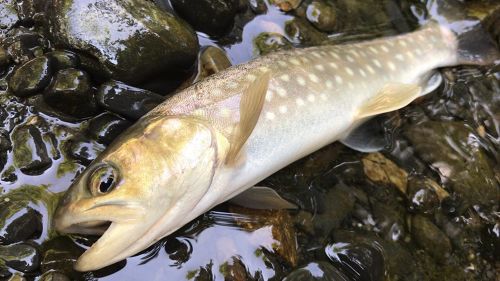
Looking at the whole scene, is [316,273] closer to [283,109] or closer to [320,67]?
[283,109]

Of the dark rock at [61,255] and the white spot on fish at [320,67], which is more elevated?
the white spot on fish at [320,67]

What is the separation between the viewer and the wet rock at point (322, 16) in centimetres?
441

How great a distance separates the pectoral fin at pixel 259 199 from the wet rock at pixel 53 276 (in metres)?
1.12

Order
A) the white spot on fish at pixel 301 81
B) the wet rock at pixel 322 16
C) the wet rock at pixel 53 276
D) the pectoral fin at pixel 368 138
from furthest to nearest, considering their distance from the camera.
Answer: the wet rock at pixel 322 16
the pectoral fin at pixel 368 138
the white spot on fish at pixel 301 81
the wet rock at pixel 53 276

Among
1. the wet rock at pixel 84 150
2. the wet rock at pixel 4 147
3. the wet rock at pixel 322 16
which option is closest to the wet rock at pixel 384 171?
the wet rock at pixel 322 16

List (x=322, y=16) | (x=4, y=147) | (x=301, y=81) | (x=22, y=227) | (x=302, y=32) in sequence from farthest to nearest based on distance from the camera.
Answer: (x=322, y=16)
(x=302, y=32)
(x=301, y=81)
(x=4, y=147)
(x=22, y=227)

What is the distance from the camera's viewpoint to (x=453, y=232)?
3664 mm

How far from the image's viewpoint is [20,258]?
8.71 feet

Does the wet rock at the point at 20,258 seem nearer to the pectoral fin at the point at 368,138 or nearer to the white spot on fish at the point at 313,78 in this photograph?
the white spot on fish at the point at 313,78

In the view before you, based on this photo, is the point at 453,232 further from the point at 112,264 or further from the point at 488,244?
the point at 112,264

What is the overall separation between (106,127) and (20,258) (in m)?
0.98

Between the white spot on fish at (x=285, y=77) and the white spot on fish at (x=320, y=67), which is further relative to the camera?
the white spot on fish at (x=320, y=67)

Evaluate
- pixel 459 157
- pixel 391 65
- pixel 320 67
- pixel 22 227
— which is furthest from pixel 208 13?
pixel 459 157

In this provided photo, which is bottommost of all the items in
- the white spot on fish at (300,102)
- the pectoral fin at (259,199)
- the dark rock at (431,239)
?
the dark rock at (431,239)
